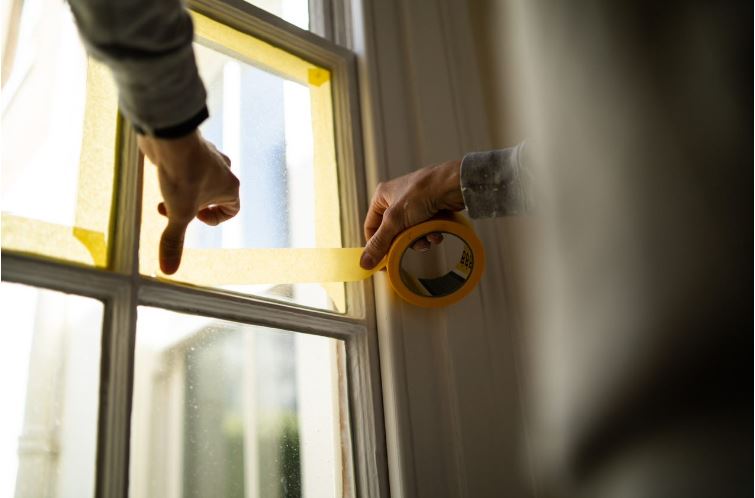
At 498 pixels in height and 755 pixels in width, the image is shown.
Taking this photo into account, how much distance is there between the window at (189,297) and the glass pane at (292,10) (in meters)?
0.11

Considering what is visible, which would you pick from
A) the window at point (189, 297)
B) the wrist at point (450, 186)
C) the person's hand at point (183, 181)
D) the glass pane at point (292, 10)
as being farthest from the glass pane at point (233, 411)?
the glass pane at point (292, 10)

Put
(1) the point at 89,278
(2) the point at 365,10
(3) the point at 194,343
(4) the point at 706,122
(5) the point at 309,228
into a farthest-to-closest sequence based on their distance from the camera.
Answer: (2) the point at 365,10, (5) the point at 309,228, (3) the point at 194,343, (1) the point at 89,278, (4) the point at 706,122

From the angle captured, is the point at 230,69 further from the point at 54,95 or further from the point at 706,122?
the point at 706,122

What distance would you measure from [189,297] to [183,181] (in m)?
0.17

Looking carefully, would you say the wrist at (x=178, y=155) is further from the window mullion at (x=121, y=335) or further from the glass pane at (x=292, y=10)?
the glass pane at (x=292, y=10)

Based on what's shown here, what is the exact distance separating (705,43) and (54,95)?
0.80 m

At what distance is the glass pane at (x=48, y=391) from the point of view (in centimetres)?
76

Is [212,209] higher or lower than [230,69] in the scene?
lower

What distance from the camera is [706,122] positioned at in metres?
0.72

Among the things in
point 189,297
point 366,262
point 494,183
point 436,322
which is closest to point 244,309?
point 189,297

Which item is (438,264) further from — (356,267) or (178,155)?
(178,155)

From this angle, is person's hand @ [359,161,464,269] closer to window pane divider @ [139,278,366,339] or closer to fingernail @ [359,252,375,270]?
fingernail @ [359,252,375,270]

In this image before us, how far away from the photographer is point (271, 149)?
3.70 ft

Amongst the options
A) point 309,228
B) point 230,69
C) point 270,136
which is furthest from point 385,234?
point 230,69
